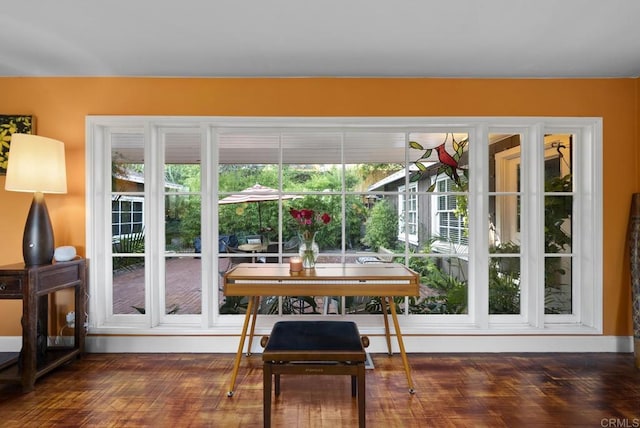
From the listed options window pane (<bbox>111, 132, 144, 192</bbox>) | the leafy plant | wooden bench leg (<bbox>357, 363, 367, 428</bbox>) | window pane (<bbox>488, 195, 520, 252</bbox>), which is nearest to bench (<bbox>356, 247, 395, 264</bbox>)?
the leafy plant

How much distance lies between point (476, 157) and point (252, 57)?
207 centimetres

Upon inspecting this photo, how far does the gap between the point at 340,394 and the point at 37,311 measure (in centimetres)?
221

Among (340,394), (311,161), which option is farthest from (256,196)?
(340,394)

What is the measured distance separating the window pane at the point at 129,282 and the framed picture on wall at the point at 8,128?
119 cm

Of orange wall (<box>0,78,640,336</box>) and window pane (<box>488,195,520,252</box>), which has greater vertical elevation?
orange wall (<box>0,78,640,336</box>)

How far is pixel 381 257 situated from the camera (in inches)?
132

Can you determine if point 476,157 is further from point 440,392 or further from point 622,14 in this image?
point 440,392

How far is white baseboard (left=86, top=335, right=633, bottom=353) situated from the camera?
324cm

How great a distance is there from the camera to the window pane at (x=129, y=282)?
3.35m

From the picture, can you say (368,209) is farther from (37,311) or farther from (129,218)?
(37,311)

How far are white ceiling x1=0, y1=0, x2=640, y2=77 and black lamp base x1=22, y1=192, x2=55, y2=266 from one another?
117cm

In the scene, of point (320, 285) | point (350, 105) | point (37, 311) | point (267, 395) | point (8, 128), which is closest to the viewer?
point (267, 395)

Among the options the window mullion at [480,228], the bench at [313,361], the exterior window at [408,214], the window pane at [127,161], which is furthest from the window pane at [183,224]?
the window mullion at [480,228]

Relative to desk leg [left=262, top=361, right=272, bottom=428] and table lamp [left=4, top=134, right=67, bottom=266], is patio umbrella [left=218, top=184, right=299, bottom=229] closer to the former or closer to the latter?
table lamp [left=4, top=134, right=67, bottom=266]
